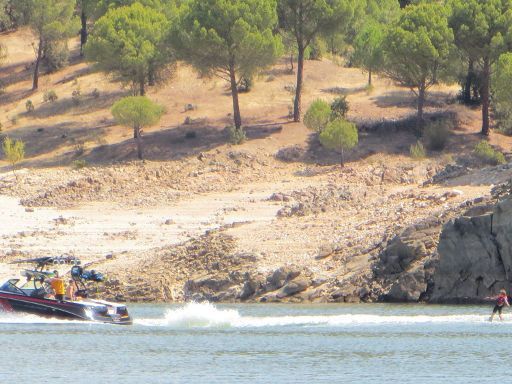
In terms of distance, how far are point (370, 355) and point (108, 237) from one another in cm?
2799

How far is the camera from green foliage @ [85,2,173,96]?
87.1 meters

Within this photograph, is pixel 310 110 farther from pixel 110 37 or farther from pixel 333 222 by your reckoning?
pixel 333 222

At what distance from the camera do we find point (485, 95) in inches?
3142

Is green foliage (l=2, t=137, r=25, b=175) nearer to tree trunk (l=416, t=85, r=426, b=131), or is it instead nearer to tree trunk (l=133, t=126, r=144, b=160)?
tree trunk (l=133, t=126, r=144, b=160)

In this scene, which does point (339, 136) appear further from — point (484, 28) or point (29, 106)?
point (29, 106)

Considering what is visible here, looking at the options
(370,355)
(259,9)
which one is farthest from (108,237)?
(370,355)

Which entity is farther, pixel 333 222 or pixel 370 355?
pixel 333 222

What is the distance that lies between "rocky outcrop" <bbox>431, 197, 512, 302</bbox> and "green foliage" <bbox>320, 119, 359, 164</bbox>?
88.9 feet

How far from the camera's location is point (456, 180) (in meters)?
67.7

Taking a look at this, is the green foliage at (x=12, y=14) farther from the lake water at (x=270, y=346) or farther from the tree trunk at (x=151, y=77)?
the lake water at (x=270, y=346)

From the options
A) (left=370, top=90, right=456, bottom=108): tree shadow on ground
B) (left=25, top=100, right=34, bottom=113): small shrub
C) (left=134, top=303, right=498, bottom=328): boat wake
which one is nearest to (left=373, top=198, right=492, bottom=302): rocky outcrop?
(left=134, top=303, right=498, bottom=328): boat wake

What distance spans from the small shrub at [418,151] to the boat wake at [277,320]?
102 feet

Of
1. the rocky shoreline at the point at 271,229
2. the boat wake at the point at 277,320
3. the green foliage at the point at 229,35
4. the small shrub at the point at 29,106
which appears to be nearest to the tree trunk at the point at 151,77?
the green foliage at the point at 229,35

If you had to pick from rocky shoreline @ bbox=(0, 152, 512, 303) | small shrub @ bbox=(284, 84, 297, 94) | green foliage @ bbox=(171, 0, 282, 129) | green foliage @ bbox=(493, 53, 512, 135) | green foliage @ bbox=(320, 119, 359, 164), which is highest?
green foliage @ bbox=(171, 0, 282, 129)
